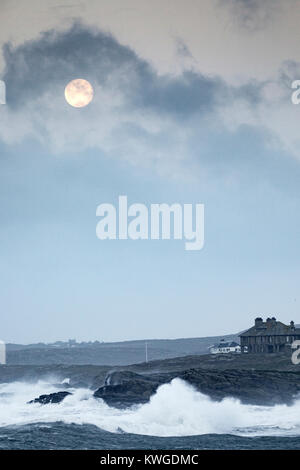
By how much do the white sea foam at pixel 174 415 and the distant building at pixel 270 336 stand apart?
5364cm

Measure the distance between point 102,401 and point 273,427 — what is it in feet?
72.3

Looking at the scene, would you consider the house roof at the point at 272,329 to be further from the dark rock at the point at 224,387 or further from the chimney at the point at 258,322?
the dark rock at the point at 224,387

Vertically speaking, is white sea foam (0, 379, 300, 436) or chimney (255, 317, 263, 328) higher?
chimney (255, 317, 263, 328)

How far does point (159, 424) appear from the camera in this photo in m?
54.7

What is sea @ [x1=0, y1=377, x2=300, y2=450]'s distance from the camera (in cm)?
4566

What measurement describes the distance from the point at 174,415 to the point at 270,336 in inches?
2708

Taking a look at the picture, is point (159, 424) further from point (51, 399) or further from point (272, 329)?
point (272, 329)

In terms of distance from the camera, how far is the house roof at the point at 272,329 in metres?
122

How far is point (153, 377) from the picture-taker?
272 feet

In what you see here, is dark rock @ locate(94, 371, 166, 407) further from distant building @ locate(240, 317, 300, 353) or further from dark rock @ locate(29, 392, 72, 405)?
distant building @ locate(240, 317, 300, 353)

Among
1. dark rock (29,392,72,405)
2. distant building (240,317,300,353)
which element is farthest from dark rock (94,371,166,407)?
distant building (240,317,300,353)

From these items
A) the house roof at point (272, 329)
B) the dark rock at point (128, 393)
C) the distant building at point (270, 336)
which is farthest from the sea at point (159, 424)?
the house roof at point (272, 329)
